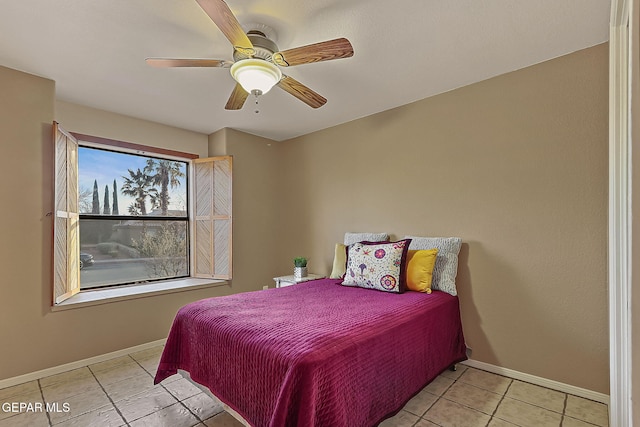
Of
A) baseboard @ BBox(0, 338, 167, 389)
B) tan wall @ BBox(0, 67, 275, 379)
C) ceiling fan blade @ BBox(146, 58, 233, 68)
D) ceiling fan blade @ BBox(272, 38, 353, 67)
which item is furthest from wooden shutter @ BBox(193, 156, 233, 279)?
ceiling fan blade @ BBox(272, 38, 353, 67)

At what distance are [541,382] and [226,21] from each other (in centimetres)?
308

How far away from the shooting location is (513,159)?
2459 millimetres

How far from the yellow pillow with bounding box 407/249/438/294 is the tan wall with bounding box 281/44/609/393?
1.04ft

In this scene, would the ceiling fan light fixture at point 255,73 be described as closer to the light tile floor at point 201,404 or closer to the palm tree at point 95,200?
the light tile floor at point 201,404

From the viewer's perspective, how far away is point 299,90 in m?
2.19

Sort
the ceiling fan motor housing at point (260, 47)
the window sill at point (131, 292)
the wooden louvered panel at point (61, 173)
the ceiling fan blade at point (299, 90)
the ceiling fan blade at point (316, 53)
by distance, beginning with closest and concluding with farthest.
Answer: the ceiling fan blade at point (316, 53) < the ceiling fan motor housing at point (260, 47) < the ceiling fan blade at point (299, 90) < the wooden louvered panel at point (61, 173) < the window sill at point (131, 292)

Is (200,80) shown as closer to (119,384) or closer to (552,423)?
(119,384)

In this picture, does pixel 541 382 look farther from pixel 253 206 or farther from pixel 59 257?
pixel 59 257

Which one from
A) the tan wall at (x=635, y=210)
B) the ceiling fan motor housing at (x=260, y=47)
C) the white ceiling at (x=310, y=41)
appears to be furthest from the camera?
the ceiling fan motor housing at (x=260, y=47)

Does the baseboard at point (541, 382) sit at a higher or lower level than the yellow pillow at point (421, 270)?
lower

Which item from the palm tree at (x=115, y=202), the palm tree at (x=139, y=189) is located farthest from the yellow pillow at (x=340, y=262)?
the palm tree at (x=115, y=202)

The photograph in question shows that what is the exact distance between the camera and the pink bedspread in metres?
1.38

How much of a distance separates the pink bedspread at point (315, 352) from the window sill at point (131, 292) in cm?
121

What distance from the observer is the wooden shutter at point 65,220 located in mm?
2641
